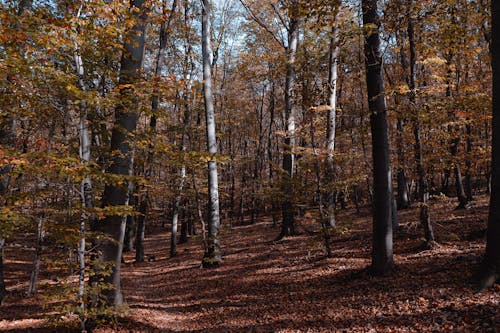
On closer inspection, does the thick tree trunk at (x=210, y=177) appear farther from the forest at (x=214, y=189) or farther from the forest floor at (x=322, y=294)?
the forest floor at (x=322, y=294)

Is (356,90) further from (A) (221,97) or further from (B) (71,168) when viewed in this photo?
(B) (71,168)

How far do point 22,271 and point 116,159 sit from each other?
13489mm

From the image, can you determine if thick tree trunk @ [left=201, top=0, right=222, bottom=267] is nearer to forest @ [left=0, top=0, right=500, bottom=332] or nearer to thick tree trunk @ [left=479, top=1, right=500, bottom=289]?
forest @ [left=0, top=0, right=500, bottom=332]

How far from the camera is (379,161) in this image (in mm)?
7719

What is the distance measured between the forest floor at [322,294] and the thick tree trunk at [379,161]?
0.52 m

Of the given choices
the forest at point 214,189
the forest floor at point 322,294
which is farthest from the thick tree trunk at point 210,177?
the forest floor at point 322,294

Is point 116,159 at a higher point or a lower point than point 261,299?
higher

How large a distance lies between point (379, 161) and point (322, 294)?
11.5 feet

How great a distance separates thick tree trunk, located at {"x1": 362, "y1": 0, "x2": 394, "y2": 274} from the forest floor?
523 millimetres

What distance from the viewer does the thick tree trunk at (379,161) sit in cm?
763

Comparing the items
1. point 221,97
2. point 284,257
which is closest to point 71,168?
point 284,257

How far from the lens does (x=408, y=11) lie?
7.28m

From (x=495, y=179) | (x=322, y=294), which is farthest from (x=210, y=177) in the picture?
(x=495, y=179)

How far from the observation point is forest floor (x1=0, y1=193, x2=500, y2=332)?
5621 mm
